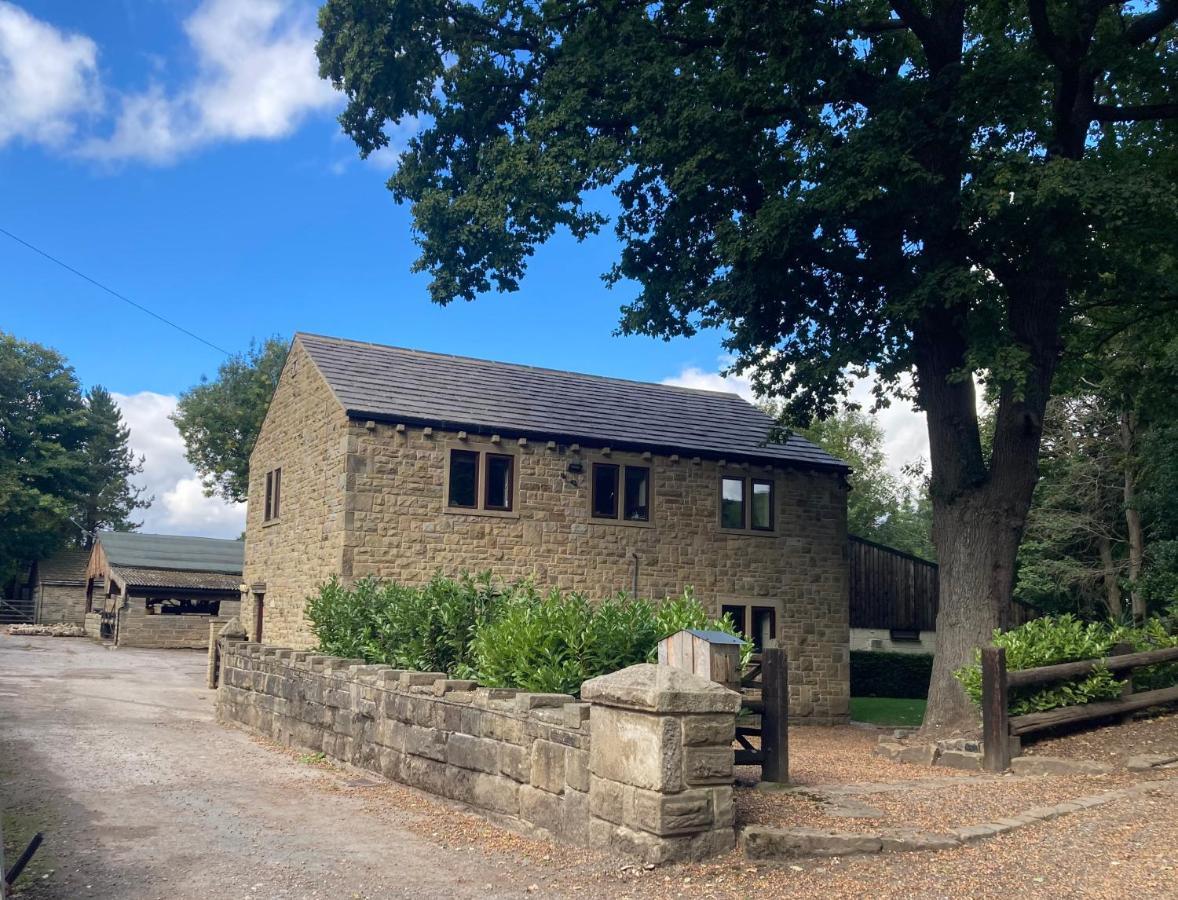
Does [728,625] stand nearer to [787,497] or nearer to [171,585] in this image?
[787,497]

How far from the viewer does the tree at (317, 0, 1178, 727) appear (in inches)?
556

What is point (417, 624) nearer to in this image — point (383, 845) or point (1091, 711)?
point (383, 845)

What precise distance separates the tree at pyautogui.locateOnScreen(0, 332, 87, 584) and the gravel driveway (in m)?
41.6

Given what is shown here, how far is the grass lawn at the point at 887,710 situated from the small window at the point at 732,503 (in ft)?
17.3

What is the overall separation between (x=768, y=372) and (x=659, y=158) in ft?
16.4

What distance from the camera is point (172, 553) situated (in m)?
41.6

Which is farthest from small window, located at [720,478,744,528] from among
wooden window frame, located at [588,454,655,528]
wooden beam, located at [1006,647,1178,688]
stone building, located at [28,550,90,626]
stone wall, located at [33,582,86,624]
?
stone wall, located at [33,582,86,624]

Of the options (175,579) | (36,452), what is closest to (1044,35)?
(175,579)

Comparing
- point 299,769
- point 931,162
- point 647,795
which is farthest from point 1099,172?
point 299,769

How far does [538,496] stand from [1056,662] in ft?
34.2

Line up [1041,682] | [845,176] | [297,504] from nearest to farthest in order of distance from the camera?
[1041,682] → [845,176] → [297,504]

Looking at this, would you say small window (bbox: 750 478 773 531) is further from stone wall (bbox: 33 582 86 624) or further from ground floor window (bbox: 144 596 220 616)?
stone wall (bbox: 33 582 86 624)

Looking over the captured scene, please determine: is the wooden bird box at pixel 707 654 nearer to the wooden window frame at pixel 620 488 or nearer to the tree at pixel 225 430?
the wooden window frame at pixel 620 488

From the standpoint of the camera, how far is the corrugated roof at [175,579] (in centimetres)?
3659
